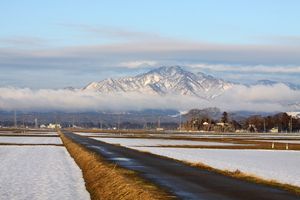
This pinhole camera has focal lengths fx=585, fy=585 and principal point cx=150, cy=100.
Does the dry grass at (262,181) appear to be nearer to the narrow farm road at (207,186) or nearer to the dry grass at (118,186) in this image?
the narrow farm road at (207,186)

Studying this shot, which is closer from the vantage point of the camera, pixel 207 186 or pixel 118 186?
pixel 118 186

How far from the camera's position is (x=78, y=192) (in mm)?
23344

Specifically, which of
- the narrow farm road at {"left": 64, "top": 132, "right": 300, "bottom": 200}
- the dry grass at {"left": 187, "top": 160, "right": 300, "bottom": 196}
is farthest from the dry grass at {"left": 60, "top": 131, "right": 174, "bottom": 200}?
the dry grass at {"left": 187, "top": 160, "right": 300, "bottom": 196}

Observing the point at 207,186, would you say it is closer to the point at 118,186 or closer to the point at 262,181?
the point at 118,186

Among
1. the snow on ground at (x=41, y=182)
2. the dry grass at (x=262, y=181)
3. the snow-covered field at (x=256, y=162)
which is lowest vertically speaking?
the snow on ground at (x=41, y=182)

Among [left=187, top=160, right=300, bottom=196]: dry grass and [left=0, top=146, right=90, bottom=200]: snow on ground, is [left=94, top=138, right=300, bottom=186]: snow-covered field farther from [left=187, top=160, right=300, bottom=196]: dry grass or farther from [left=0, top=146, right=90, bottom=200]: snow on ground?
[left=0, top=146, right=90, bottom=200]: snow on ground

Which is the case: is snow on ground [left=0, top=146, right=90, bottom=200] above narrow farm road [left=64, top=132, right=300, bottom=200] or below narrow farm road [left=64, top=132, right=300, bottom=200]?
below

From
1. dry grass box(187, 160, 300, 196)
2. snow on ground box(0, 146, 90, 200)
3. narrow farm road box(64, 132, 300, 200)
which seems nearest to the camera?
narrow farm road box(64, 132, 300, 200)

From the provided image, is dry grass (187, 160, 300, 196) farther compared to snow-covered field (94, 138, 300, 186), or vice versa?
snow-covered field (94, 138, 300, 186)

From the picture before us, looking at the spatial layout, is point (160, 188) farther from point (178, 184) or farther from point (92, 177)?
point (92, 177)

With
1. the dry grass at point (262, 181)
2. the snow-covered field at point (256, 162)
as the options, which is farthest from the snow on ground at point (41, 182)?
the snow-covered field at point (256, 162)

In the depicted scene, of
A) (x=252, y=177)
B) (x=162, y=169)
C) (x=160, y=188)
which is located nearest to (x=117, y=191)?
(x=160, y=188)

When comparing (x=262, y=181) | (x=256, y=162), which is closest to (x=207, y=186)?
(x=262, y=181)

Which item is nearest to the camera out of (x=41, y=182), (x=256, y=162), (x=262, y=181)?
(x=262, y=181)
